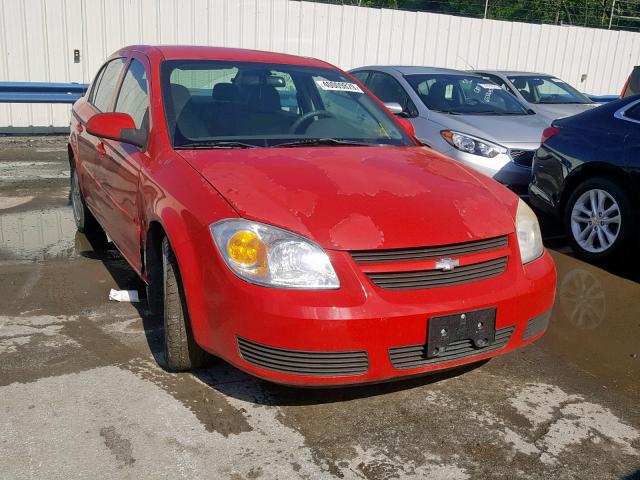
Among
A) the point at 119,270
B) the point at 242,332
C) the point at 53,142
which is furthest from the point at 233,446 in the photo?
the point at 53,142

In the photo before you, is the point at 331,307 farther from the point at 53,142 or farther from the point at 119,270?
the point at 53,142

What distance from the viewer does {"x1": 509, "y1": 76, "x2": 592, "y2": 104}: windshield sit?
9852 mm

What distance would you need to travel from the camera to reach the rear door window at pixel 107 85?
15.4ft

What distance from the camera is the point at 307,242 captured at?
8.67 feet

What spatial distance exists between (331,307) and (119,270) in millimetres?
2792

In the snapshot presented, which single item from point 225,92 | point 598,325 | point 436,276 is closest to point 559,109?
point 598,325

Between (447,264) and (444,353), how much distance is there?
0.38 m

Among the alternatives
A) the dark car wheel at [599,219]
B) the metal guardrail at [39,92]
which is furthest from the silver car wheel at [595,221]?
the metal guardrail at [39,92]

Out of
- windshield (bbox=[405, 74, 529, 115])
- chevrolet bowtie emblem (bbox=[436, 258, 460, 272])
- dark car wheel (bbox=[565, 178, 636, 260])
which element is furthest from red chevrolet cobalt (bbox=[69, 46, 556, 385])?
windshield (bbox=[405, 74, 529, 115])

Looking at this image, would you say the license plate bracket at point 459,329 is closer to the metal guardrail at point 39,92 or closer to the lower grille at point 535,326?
the lower grille at point 535,326

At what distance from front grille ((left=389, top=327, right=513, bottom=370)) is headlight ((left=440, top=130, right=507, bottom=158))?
3867 millimetres

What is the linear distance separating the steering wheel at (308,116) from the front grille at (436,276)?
1415 millimetres

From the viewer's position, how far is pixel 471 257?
2.84 meters

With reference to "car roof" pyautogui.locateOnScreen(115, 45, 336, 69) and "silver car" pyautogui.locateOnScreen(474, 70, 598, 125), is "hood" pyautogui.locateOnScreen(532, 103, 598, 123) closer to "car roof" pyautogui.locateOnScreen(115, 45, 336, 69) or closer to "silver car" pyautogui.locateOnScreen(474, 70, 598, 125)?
"silver car" pyautogui.locateOnScreen(474, 70, 598, 125)
